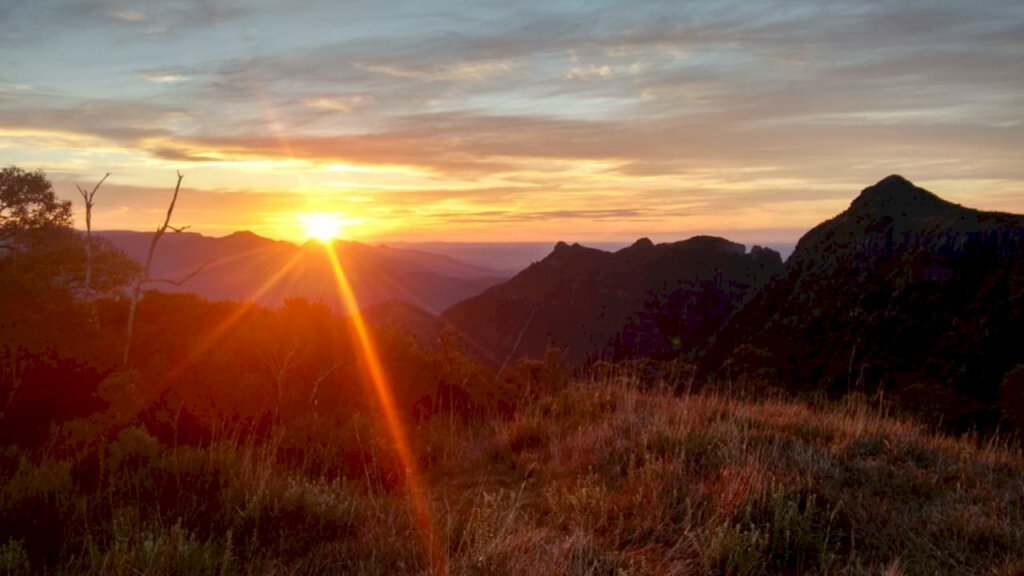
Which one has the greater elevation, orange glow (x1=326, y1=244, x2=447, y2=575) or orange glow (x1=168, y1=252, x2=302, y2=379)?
orange glow (x1=168, y1=252, x2=302, y2=379)

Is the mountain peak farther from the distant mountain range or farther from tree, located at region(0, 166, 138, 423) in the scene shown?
tree, located at region(0, 166, 138, 423)

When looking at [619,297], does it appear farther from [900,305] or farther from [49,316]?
[49,316]

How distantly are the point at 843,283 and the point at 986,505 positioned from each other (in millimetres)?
67278

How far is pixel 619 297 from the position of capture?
5017 inches

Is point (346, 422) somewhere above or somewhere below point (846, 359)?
above

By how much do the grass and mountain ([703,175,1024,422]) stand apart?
28.4 m

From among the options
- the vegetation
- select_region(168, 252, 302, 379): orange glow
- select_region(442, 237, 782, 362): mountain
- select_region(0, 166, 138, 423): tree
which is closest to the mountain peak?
select_region(442, 237, 782, 362): mountain

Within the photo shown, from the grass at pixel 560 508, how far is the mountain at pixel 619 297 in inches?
3394

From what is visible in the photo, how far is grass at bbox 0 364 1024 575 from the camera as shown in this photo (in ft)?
12.6

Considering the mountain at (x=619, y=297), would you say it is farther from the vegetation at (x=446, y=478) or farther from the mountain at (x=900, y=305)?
the vegetation at (x=446, y=478)

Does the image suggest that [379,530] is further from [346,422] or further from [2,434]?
[2,434]

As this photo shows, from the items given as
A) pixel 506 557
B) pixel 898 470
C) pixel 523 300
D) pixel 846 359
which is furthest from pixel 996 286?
pixel 523 300

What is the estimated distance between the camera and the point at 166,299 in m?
13.9

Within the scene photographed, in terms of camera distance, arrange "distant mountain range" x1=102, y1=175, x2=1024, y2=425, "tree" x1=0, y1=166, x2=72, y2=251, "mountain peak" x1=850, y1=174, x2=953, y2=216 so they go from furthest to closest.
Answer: "mountain peak" x1=850, y1=174, x2=953, y2=216
"distant mountain range" x1=102, y1=175, x2=1024, y2=425
"tree" x1=0, y1=166, x2=72, y2=251
